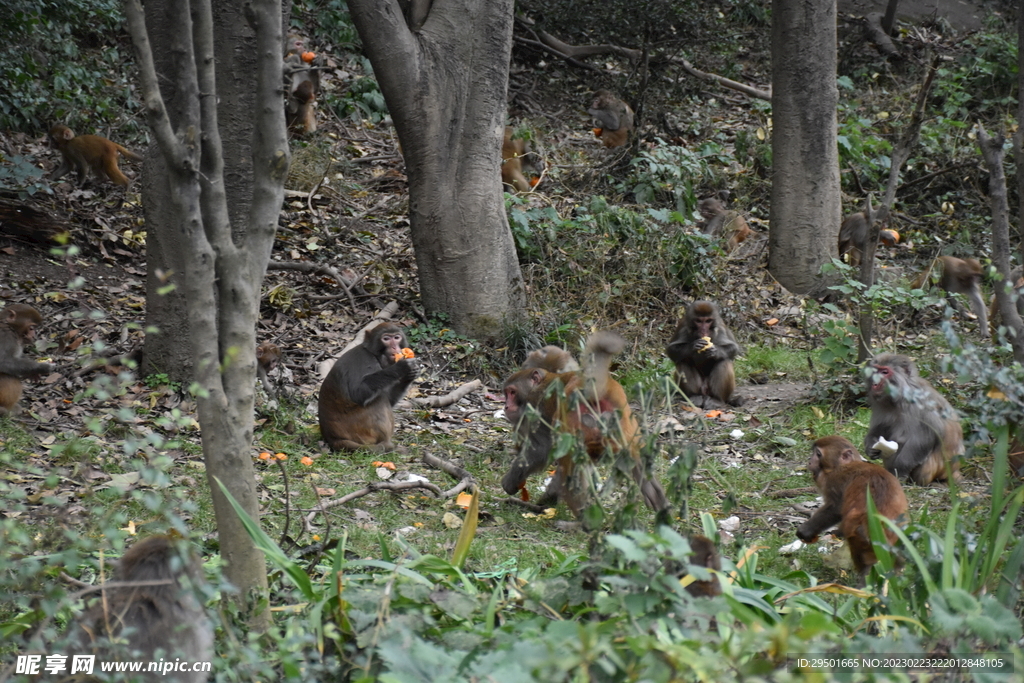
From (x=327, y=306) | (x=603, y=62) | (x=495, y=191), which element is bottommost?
(x=327, y=306)

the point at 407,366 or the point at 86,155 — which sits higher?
the point at 86,155

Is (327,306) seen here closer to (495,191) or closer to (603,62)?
(495,191)

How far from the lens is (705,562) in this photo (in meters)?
3.13

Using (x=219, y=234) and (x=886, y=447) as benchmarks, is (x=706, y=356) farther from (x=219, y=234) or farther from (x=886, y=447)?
(x=219, y=234)

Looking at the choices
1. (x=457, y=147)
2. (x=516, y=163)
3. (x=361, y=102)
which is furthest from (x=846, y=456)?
(x=361, y=102)

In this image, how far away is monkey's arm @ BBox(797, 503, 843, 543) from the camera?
481cm

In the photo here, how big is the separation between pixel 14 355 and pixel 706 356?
5688 millimetres

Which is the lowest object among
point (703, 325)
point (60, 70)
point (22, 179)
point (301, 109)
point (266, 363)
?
point (266, 363)

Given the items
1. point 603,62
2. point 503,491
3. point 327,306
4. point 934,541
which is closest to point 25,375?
point 327,306

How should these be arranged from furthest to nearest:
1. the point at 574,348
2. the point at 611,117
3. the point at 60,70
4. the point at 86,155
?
the point at 611,117 < the point at 60,70 < the point at 86,155 < the point at 574,348

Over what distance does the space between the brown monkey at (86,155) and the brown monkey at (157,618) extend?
8908 mm

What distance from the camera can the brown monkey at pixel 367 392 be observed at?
7.09m

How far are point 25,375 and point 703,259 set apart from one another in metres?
6.74

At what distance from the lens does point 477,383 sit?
854 centimetres
